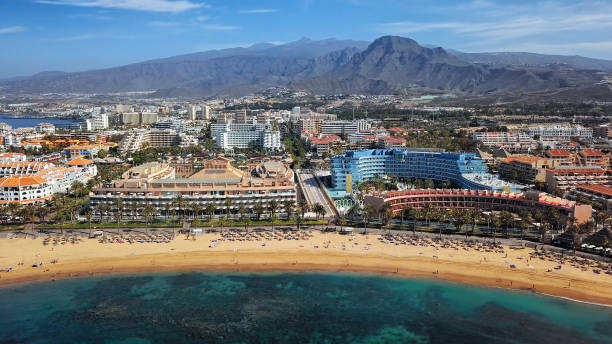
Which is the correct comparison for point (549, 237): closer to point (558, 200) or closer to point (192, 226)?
point (558, 200)

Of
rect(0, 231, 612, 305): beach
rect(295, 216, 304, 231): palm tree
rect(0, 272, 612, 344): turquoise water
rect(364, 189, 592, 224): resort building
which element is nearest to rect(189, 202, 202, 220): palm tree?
rect(0, 231, 612, 305): beach

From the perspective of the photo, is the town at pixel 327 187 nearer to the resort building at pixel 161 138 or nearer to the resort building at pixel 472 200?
the resort building at pixel 472 200

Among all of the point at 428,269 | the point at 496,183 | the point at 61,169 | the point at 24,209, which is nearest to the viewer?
the point at 428,269

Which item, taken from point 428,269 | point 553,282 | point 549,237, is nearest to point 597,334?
point 553,282

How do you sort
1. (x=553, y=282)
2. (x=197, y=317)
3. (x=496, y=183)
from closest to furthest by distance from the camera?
(x=197, y=317) < (x=553, y=282) < (x=496, y=183)

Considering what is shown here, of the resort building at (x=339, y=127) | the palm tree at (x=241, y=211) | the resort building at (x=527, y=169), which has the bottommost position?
the palm tree at (x=241, y=211)

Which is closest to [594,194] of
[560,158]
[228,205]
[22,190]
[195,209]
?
[560,158]

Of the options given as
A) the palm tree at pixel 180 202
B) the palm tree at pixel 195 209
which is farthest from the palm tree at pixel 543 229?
the palm tree at pixel 180 202

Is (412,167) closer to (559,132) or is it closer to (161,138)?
(559,132)
